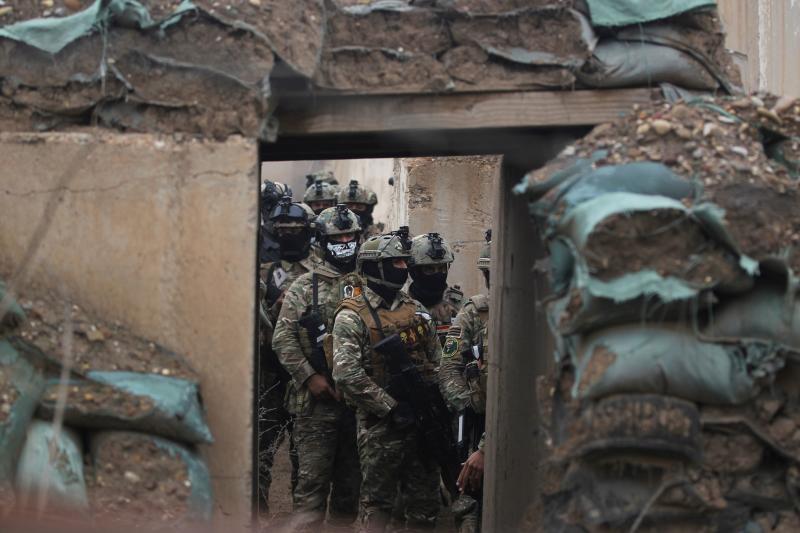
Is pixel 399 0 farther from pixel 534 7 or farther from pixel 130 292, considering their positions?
pixel 130 292

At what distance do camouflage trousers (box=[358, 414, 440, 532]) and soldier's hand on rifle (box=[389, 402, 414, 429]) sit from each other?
4cm

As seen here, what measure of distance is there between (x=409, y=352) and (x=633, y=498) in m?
3.68

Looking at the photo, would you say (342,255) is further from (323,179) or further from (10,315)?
(10,315)

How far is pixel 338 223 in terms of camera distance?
8836 mm

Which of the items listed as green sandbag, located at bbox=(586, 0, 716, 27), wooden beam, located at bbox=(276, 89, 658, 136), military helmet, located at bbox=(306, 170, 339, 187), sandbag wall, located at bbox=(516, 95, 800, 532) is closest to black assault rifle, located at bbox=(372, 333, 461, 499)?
wooden beam, located at bbox=(276, 89, 658, 136)

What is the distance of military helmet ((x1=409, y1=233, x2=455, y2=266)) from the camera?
8.83 meters

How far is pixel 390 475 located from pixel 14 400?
3756 millimetres

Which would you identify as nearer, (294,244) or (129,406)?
(129,406)

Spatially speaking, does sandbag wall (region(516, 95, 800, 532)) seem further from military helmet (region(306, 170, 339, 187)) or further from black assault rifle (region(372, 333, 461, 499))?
military helmet (region(306, 170, 339, 187))

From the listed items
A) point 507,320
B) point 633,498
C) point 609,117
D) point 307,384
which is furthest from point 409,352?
point 633,498

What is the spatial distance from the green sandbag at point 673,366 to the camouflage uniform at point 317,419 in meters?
3.83

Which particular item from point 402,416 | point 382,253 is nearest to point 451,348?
point 402,416

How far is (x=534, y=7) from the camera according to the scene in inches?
221

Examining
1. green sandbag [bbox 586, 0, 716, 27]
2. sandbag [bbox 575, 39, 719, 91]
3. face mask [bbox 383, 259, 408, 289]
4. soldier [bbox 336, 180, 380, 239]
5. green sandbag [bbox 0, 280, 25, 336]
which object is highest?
green sandbag [bbox 586, 0, 716, 27]
